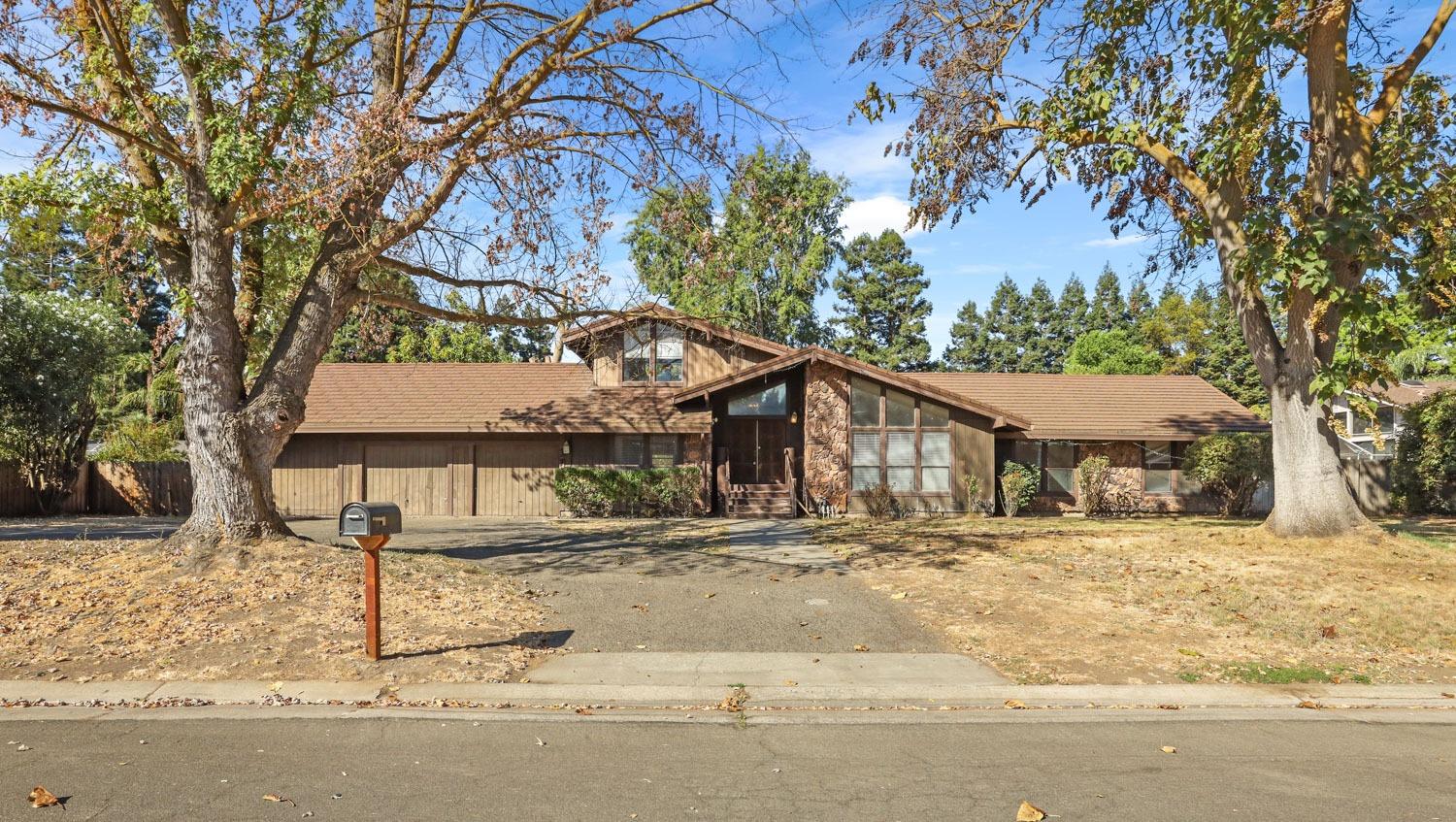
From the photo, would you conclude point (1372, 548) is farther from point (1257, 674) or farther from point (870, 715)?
point (870, 715)

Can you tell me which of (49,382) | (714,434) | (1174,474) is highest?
(49,382)

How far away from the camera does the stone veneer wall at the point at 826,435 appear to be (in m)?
22.7

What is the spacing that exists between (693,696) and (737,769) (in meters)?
1.55

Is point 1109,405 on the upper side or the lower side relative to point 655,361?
lower

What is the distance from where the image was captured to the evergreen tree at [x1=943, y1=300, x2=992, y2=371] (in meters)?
68.2

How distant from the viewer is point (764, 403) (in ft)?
77.1

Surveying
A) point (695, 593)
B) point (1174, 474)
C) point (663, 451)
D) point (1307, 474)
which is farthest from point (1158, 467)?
point (695, 593)

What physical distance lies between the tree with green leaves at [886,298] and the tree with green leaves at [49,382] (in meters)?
37.3

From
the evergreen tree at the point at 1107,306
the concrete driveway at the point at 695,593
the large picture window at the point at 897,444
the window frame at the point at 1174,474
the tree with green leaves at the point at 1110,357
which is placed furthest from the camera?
the evergreen tree at the point at 1107,306

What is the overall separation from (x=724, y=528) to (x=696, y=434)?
4.69 metres

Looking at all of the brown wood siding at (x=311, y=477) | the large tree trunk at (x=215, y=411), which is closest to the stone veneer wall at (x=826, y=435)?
the brown wood siding at (x=311, y=477)

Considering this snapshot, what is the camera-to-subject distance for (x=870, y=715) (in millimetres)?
6230

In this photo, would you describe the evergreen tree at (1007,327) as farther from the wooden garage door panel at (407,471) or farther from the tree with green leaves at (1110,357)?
the wooden garage door panel at (407,471)

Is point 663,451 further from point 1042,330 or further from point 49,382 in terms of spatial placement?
point 1042,330
